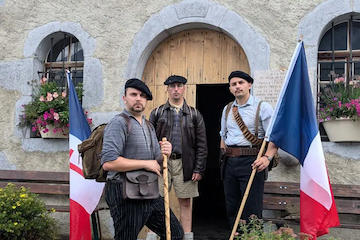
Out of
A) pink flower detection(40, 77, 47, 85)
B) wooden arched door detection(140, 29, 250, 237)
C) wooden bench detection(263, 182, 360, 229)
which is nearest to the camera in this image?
wooden bench detection(263, 182, 360, 229)

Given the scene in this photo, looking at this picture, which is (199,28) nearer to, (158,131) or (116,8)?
(116,8)

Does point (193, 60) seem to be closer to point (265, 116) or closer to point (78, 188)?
point (265, 116)

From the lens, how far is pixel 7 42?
21.1 ft

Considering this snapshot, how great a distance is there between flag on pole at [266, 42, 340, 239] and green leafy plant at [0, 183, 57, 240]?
2667 millimetres

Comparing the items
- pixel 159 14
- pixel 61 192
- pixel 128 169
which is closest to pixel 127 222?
pixel 128 169

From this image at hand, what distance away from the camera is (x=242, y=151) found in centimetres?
439

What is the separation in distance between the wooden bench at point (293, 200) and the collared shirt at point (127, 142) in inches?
78.7

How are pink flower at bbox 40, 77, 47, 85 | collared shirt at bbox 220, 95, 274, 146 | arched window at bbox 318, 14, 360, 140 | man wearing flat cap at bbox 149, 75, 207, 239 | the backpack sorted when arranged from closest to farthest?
the backpack → collared shirt at bbox 220, 95, 274, 146 → man wearing flat cap at bbox 149, 75, 207, 239 → arched window at bbox 318, 14, 360, 140 → pink flower at bbox 40, 77, 47, 85

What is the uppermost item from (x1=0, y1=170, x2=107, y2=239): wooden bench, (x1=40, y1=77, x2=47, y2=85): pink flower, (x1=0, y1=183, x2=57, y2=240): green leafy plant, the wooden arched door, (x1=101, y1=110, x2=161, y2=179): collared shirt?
the wooden arched door

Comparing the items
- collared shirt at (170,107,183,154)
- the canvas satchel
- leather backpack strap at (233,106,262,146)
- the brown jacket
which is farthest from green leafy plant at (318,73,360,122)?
the canvas satchel

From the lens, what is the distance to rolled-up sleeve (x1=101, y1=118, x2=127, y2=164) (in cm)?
330

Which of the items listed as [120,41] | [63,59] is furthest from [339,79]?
[63,59]

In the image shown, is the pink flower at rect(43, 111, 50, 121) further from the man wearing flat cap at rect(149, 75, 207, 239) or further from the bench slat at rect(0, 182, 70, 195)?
the man wearing flat cap at rect(149, 75, 207, 239)

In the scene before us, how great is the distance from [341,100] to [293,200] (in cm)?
124
